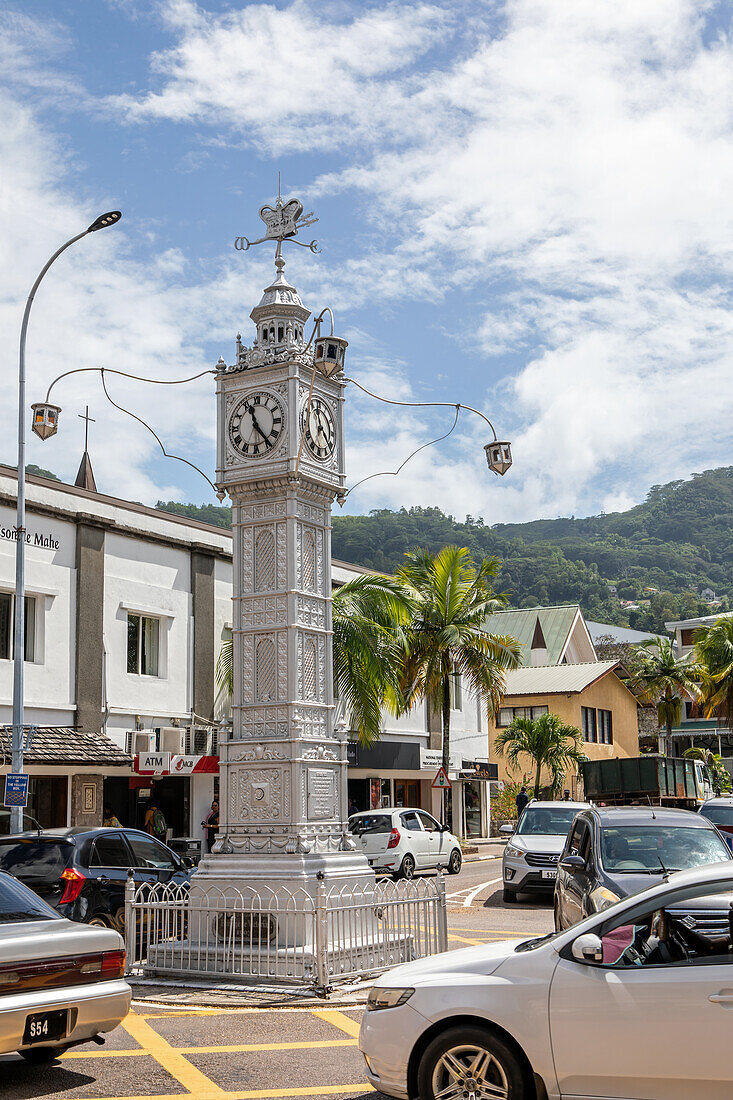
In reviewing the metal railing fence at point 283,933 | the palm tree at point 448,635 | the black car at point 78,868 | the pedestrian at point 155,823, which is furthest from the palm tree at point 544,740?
the metal railing fence at point 283,933

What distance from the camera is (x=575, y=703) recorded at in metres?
49.4

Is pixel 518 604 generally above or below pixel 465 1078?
above

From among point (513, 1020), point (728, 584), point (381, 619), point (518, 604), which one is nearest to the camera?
point (513, 1020)

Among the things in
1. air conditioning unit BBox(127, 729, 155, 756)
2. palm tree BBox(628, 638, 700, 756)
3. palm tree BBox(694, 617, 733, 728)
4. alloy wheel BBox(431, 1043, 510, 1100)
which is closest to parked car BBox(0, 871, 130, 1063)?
alloy wheel BBox(431, 1043, 510, 1100)

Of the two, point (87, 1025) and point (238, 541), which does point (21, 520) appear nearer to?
→ point (238, 541)

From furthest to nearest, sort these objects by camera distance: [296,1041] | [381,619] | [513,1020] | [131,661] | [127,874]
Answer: [381,619] → [131,661] → [127,874] → [296,1041] → [513,1020]

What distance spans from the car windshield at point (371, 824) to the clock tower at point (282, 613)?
992 centimetres

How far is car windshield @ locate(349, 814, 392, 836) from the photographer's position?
76.5ft

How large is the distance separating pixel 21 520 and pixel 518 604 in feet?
422

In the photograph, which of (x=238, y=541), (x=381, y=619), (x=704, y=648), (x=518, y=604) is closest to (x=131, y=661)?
(x=381, y=619)

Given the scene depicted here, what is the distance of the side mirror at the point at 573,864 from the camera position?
11.1 m

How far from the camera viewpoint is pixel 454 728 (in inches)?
1578

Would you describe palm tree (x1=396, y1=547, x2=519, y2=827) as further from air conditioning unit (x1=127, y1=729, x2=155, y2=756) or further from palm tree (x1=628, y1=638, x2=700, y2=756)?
palm tree (x1=628, y1=638, x2=700, y2=756)

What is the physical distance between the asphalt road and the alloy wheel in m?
1.14
